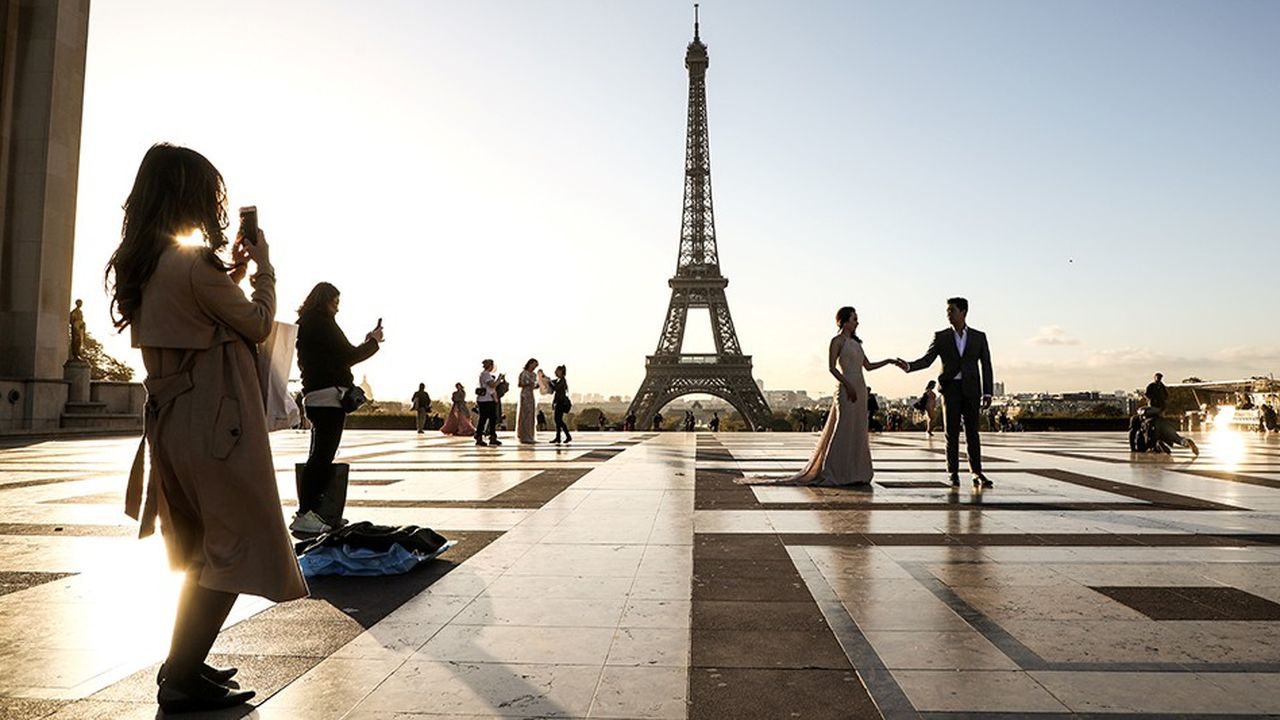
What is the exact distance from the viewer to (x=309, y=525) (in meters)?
5.61

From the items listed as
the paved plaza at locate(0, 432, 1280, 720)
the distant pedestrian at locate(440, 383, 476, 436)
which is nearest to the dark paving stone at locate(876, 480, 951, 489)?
the paved plaza at locate(0, 432, 1280, 720)

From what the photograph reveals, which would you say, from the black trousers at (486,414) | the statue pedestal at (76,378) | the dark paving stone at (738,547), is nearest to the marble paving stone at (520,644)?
the dark paving stone at (738,547)

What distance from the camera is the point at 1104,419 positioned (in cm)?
3616

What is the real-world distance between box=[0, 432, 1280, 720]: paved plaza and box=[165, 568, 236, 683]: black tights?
215 millimetres

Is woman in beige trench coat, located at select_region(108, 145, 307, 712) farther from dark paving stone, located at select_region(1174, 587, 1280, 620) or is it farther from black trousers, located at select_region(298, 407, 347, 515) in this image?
dark paving stone, located at select_region(1174, 587, 1280, 620)

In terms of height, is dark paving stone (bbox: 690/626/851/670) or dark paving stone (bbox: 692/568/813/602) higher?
dark paving stone (bbox: 692/568/813/602)

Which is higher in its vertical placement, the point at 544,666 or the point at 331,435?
the point at 331,435

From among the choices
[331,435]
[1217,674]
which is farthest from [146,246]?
[1217,674]

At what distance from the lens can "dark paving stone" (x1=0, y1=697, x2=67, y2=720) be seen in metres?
2.44

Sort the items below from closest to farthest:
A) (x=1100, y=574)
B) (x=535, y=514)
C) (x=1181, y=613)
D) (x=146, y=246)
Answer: (x=146, y=246) → (x=1181, y=613) → (x=1100, y=574) → (x=535, y=514)

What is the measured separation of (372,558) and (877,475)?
7435 mm

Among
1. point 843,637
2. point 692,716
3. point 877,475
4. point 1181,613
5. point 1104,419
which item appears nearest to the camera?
point 692,716

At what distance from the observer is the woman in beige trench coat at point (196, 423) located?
255 centimetres

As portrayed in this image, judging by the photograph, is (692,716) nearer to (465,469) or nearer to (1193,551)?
(1193,551)
